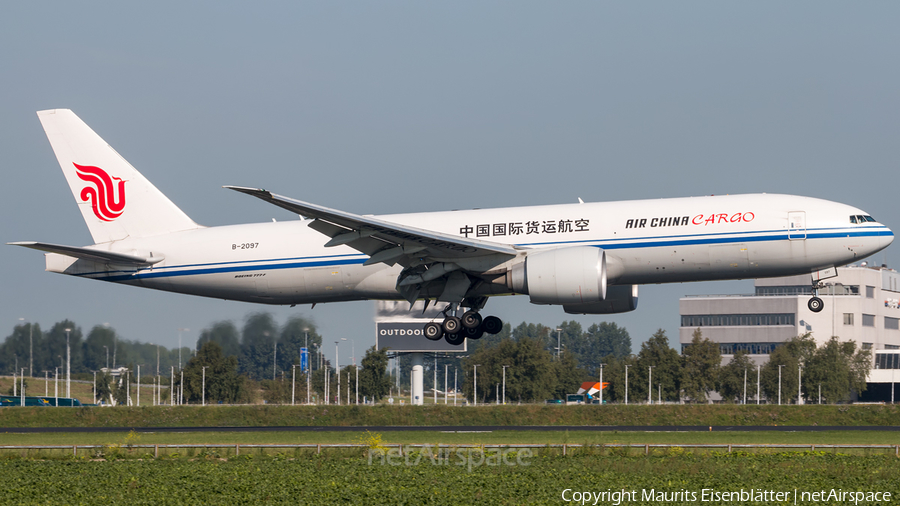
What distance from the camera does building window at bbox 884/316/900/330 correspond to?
15101 cm

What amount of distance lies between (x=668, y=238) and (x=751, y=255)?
295 cm

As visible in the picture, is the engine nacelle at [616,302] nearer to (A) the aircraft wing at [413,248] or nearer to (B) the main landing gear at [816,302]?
(A) the aircraft wing at [413,248]

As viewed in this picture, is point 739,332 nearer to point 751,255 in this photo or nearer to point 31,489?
point 751,255

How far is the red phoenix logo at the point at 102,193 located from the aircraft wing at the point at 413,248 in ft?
38.6

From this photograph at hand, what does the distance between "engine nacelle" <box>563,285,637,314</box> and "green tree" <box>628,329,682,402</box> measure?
217 ft

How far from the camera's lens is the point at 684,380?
4117 inches

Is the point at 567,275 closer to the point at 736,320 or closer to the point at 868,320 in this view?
the point at 736,320

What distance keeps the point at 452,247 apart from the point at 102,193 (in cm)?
1698

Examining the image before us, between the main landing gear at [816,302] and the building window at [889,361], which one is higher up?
the main landing gear at [816,302]

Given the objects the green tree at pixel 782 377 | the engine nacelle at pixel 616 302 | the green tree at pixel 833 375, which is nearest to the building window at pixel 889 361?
the green tree at pixel 833 375

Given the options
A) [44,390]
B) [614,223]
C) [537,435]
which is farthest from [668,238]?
[44,390]

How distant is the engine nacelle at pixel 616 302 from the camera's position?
38500mm

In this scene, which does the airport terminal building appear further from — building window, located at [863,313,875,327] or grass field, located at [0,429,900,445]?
grass field, located at [0,429,900,445]

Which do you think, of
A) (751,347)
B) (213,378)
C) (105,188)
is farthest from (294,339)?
(751,347)
